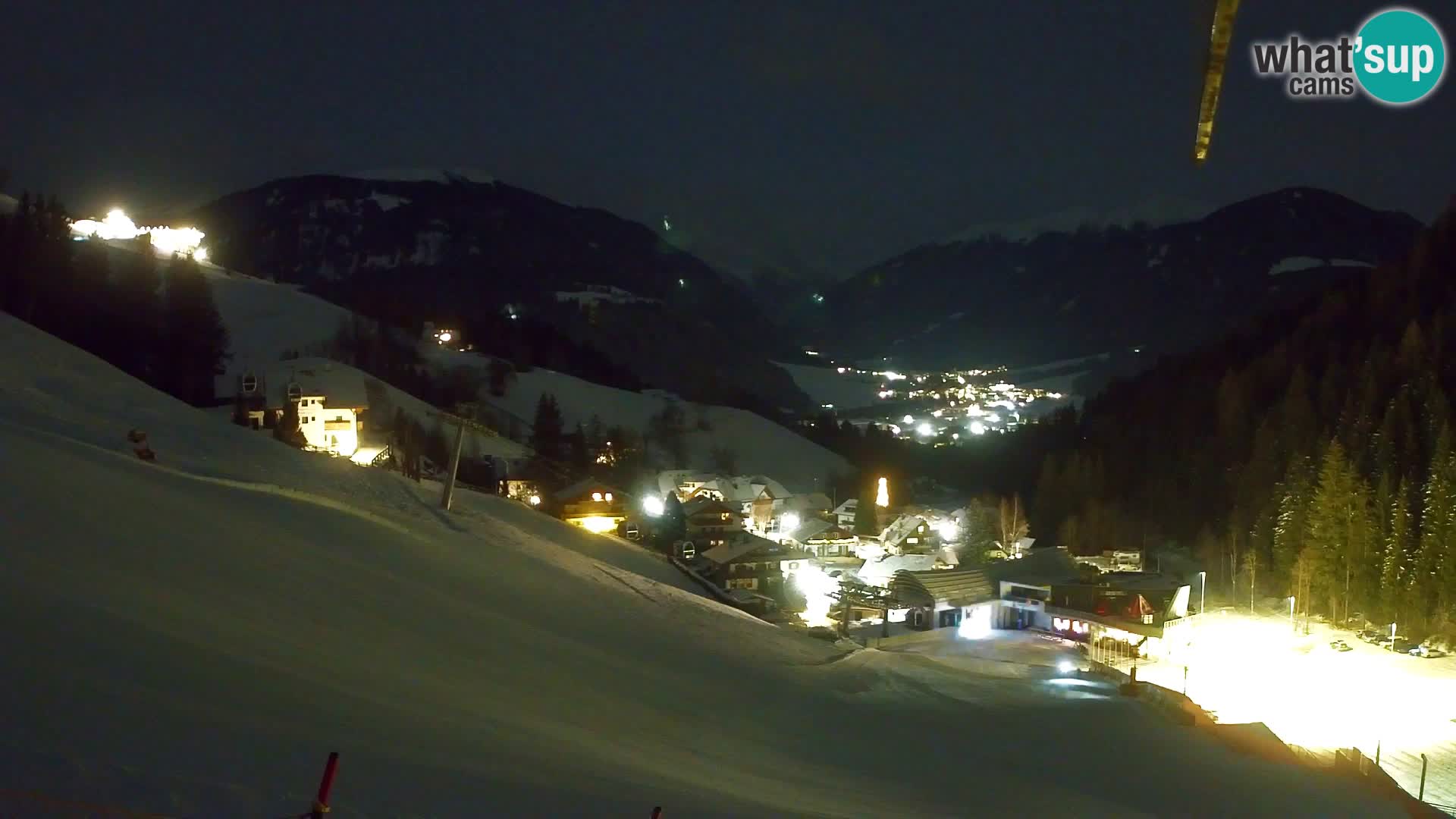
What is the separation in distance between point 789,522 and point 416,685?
49.2m

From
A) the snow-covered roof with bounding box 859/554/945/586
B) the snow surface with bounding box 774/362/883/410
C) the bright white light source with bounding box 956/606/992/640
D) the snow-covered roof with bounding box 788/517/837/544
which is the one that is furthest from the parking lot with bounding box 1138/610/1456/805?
the snow surface with bounding box 774/362/883/410

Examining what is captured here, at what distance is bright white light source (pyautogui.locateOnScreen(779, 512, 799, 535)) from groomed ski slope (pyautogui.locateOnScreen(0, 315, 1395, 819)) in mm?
35807

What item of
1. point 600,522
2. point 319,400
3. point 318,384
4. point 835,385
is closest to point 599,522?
point 600,522

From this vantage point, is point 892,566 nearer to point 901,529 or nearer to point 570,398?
point 901,529

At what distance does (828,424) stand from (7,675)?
94.6 meters

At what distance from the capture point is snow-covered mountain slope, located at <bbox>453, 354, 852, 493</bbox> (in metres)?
77.8

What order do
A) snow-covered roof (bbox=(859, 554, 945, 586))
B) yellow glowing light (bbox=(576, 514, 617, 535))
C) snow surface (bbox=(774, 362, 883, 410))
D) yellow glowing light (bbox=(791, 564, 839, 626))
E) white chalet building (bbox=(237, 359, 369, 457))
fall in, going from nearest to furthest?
1. yellow glowing light (bbox=(791, 564, 839, 626))
2. yellow glowing light (bbox=(576, 514, 617, 535))
3. snow-covered roof (bbox=(859, 554, 945, 586))
4. white chalet building (bbox=(237, 359, 369, 457))
5. snow surface (bbox=(774, 362, 883, 410))

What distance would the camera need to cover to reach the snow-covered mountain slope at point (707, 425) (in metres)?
77.8

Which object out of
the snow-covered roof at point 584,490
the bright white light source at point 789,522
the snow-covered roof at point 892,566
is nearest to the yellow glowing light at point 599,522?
the snow-covered roof at point 584,490

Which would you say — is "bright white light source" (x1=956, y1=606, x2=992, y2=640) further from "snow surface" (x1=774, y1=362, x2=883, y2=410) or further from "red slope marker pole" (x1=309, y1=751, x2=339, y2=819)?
"snow surface" (x1=774, y1=362, x2=883, y2=410)

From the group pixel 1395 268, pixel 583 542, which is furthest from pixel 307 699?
pixel 1395 268

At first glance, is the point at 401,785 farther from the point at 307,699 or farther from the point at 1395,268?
the point at 1395,268

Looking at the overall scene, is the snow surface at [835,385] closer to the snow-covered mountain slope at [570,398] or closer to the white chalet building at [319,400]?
the snow-covered mountain slope at [570,398]

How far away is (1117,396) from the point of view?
82688 millimetres
